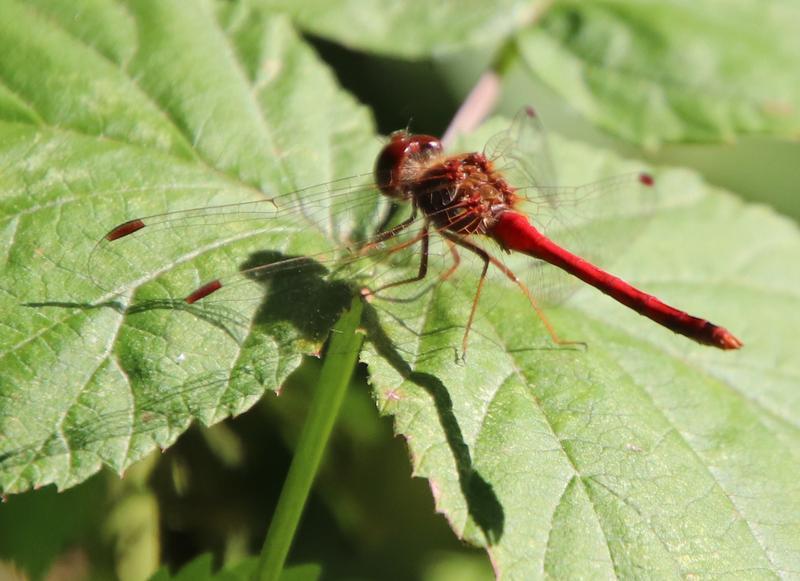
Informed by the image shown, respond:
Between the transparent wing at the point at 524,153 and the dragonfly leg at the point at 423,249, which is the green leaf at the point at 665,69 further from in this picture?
the dragonfly leg at the point at 423,249

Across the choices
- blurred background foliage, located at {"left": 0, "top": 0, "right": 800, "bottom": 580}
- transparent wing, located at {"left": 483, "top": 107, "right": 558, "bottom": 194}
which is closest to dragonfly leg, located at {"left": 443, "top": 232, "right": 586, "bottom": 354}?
transparent wing, located at {"left": 483, "top": 107, "right": 558, "bottom": 194}

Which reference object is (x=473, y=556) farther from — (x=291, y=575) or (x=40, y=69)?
(x=40, y=69)

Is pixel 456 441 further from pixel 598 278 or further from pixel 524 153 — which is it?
pixel 524 153

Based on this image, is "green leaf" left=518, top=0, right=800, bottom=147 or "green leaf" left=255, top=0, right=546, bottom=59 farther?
"green leaf" left=518, top=0, right=800, bottom=147

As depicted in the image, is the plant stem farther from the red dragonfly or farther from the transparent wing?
the transparent wing

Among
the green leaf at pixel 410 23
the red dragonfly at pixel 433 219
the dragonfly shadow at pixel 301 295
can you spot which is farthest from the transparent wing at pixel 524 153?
the dragonfly shadow at pixel 301 295

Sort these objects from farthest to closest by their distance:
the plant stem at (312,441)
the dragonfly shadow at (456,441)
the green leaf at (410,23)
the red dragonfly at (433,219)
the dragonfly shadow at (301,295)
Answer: the green leaf at (410,23), the red dragonfly at (433,219), the dragonfly shadow at (301,295), the plant stem at (312,441), the dragonfly shadow at (456,441)
